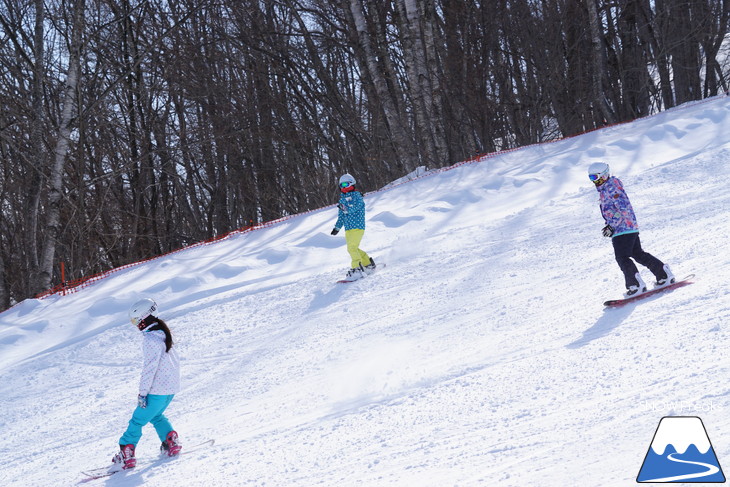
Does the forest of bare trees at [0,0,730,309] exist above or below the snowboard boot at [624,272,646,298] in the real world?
above

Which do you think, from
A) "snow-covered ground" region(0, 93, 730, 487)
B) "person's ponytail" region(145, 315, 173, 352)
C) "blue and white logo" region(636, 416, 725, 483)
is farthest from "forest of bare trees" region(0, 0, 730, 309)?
"blue and white logo" region(636, 416, 725, 483)

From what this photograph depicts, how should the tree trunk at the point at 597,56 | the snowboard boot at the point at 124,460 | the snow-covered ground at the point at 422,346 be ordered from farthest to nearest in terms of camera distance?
1. the tree trunk at the point at 597,56
2. the snowboard boot at the point at 124,460
3. the snow-covered ground at the point at 422,346

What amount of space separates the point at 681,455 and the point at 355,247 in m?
6.73

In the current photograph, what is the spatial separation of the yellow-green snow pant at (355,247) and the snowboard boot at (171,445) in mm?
4703

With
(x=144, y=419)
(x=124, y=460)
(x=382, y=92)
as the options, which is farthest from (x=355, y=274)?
(x=382, y=92)

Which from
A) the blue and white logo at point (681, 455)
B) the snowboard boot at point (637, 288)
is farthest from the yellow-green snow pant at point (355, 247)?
the blue and white logo at point (681, 455)

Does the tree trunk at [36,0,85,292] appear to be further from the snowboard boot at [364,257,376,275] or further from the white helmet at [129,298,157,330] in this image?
the white helmet at [129,298,157,330]

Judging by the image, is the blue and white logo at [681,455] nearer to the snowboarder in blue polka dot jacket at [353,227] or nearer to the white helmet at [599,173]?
the white helmet at [599,173]

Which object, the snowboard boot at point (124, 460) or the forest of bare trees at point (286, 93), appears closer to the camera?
the snowboard boot at point (124, 460)

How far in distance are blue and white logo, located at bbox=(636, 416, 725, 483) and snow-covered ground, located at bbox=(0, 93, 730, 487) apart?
7 cm

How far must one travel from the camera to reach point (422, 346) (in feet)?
24.0

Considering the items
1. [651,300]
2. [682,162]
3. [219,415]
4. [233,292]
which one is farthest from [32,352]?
[682,162]

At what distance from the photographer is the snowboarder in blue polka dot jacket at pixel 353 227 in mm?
10328

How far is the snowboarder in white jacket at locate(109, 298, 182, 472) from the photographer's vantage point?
5.89 metres
